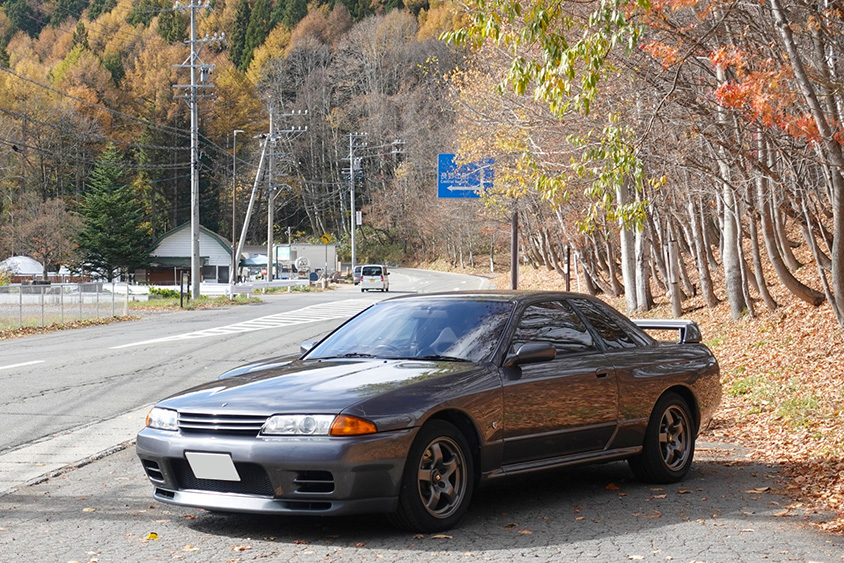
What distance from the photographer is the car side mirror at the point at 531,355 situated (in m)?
6.75

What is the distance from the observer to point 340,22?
133500 millimetres

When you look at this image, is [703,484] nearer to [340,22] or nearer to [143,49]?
[143,49]

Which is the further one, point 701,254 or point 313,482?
point 701,254

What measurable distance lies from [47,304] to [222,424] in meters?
27.1

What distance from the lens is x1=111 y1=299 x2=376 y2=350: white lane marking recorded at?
85.4ft

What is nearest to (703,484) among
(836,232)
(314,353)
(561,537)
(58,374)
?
(561,537)

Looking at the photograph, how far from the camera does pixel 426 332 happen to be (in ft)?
23.9

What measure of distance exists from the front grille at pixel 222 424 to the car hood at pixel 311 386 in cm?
4

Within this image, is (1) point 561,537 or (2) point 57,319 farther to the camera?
(2) point 57,319

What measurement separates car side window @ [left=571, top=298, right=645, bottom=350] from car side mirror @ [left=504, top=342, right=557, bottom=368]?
1.09m

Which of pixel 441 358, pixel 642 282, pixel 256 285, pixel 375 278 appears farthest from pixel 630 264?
pixel 256 285

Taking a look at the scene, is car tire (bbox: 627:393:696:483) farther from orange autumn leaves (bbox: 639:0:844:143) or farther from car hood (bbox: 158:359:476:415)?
orange autumn leaves (bbox: 639:0:844:143)

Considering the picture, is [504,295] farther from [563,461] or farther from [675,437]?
[675,437]

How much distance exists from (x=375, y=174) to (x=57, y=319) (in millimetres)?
95787
